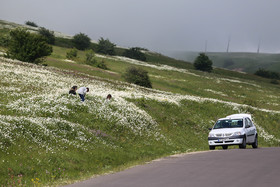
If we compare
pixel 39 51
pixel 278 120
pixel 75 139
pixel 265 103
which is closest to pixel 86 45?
pixel 39 51

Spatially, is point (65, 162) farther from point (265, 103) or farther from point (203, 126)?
point (265, 103)

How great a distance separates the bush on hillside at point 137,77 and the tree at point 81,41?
6050 cm

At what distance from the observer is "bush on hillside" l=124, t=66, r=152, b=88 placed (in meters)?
67.2

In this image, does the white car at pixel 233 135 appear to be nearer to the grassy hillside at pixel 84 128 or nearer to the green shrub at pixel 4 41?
the grassy hillside at pixel 84 128

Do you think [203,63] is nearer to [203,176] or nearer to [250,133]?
[250,133]

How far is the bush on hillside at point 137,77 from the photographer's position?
67250mm

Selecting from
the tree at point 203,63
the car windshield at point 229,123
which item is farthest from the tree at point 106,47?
the car windshield at point 229,123

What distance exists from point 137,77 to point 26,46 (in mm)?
20340

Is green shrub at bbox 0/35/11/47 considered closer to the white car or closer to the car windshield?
the car windshield

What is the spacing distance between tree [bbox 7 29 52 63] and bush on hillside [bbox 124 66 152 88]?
15212mm

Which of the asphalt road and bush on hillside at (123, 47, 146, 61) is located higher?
bush on hillside at (123, 47, 146, 61)

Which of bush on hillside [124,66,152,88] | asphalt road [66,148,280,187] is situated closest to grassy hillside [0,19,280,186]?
asphalt road [66,148,280,187]

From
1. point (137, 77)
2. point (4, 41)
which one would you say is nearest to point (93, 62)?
point (4, 41)

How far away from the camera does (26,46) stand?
64.3m
